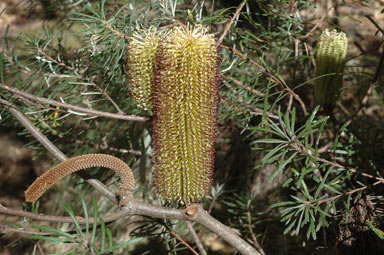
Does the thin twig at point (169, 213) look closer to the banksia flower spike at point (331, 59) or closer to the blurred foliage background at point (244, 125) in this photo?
the blurred foliage background at point (244, 125)

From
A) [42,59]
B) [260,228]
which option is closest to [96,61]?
[42,59]

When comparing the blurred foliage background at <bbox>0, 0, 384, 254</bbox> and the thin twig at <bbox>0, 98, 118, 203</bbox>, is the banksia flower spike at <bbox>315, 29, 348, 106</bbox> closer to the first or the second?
the blurred foliage background at <bbox>0, 0, 384, 254</bbox>

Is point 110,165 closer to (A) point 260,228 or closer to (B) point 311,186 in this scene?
(A) point 260,228

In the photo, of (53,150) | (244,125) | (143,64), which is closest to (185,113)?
(143,64)

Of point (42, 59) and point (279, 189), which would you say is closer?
point (42, 59)

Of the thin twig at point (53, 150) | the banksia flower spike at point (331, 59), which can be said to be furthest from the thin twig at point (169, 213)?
the banksia flower spike at point (331, 59)

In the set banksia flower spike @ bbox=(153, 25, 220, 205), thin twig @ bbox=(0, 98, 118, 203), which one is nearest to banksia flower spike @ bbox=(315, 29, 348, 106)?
banksia flower spike @ bbox=(153, 25, 220, 205)

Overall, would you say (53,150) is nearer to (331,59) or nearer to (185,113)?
(185,113)
